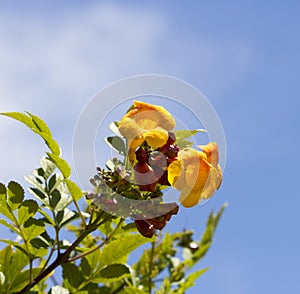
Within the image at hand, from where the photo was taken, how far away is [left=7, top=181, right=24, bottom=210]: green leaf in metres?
2.00

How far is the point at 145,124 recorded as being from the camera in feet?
5.93

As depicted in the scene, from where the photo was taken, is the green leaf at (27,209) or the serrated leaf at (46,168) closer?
the green leaf at (27,209)

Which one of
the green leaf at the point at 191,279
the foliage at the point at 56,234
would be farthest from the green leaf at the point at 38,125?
the green leaf at the point at 191,279

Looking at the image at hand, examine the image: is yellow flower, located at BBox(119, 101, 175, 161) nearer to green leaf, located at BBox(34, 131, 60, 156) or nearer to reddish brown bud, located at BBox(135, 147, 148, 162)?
reddish brown bud, located at BBox(135, 147, 148, 162)

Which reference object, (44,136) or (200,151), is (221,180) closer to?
(200,151)

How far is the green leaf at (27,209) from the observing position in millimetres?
2059

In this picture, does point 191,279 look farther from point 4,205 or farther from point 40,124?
point 40,124

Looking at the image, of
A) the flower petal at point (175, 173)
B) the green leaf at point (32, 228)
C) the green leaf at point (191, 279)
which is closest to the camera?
the flower petal at point (175, 173)

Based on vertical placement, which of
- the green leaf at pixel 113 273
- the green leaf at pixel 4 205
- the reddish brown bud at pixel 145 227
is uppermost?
the green leaf at pixel 4 205

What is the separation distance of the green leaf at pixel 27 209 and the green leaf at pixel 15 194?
0.03 m

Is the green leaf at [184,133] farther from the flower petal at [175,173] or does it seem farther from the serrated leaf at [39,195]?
the serrated leaf at [39,195]

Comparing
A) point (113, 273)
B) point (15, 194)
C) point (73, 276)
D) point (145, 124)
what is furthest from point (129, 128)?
point (73, 276)

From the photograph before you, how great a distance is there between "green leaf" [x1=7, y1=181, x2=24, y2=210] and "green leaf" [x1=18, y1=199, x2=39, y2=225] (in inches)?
1.0

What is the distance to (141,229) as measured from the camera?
6.05ft
